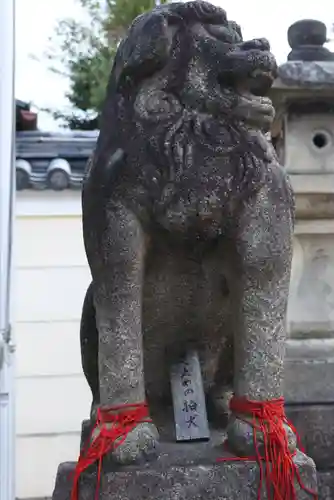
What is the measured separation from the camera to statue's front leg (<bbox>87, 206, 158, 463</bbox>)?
1.34 m

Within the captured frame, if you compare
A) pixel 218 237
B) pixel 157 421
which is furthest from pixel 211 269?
pixel 157 421

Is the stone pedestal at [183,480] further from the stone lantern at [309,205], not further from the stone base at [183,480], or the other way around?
the stone lantern at [309,205]

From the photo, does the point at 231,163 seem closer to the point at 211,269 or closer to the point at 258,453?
the point at 211,269

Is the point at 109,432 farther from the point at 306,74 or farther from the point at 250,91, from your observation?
the point at 306,74

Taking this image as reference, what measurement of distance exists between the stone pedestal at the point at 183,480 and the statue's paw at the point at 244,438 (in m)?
0.02

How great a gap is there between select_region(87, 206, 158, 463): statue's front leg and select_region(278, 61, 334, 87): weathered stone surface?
27.5 inches

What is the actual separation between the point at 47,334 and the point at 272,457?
279 centimetres

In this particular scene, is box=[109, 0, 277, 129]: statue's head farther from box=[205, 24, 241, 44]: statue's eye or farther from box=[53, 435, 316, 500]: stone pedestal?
box=[53, 435, 316, 500]: stone pedestal

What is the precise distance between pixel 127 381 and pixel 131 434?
0.09m

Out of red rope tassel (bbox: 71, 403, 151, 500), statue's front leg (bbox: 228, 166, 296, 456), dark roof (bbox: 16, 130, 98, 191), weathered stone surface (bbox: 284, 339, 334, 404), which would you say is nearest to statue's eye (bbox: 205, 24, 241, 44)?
statue's front leg (bbox: 228, 166, 296, 456)

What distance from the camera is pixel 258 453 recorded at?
1.32m

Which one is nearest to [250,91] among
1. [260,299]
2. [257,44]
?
[257,44]

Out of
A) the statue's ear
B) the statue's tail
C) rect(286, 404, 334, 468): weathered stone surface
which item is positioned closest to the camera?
the statue's ear

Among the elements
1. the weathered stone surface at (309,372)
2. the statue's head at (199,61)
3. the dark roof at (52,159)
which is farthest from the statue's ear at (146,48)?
the dark roof at (52,159)
